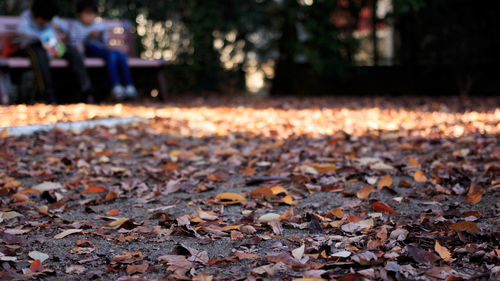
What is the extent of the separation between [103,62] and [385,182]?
16.7ft

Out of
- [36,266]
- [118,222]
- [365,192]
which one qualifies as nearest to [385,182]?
[365,192]

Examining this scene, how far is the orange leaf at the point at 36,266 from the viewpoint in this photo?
166 cm

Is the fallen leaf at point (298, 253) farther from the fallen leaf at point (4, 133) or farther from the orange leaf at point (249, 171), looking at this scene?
the fallen leaf at point (4, 133)

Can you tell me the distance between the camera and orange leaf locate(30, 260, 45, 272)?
166 cm

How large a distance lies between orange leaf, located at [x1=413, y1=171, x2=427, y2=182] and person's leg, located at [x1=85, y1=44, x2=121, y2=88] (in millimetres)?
4846

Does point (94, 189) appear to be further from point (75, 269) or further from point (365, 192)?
point (365, 192)

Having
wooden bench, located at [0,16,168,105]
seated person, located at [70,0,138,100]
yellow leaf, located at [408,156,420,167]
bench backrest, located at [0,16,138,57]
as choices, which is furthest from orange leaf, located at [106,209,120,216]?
bench backrest, located at [0,16,138,57]

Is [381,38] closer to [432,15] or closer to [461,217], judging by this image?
[432,15]

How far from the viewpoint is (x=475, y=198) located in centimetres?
234

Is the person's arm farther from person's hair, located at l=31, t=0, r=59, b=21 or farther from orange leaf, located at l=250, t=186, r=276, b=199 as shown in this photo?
orange leaf, located at l=250, t=186, r=276, b=199

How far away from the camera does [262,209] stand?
235 cm

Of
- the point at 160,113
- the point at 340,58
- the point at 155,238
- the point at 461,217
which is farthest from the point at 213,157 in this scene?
the point at 340,58

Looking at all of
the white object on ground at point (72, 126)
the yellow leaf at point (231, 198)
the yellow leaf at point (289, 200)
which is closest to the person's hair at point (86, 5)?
the white object on ground at point (72, 126)

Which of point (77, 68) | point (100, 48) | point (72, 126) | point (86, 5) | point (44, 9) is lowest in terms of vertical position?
point (72, 126)
